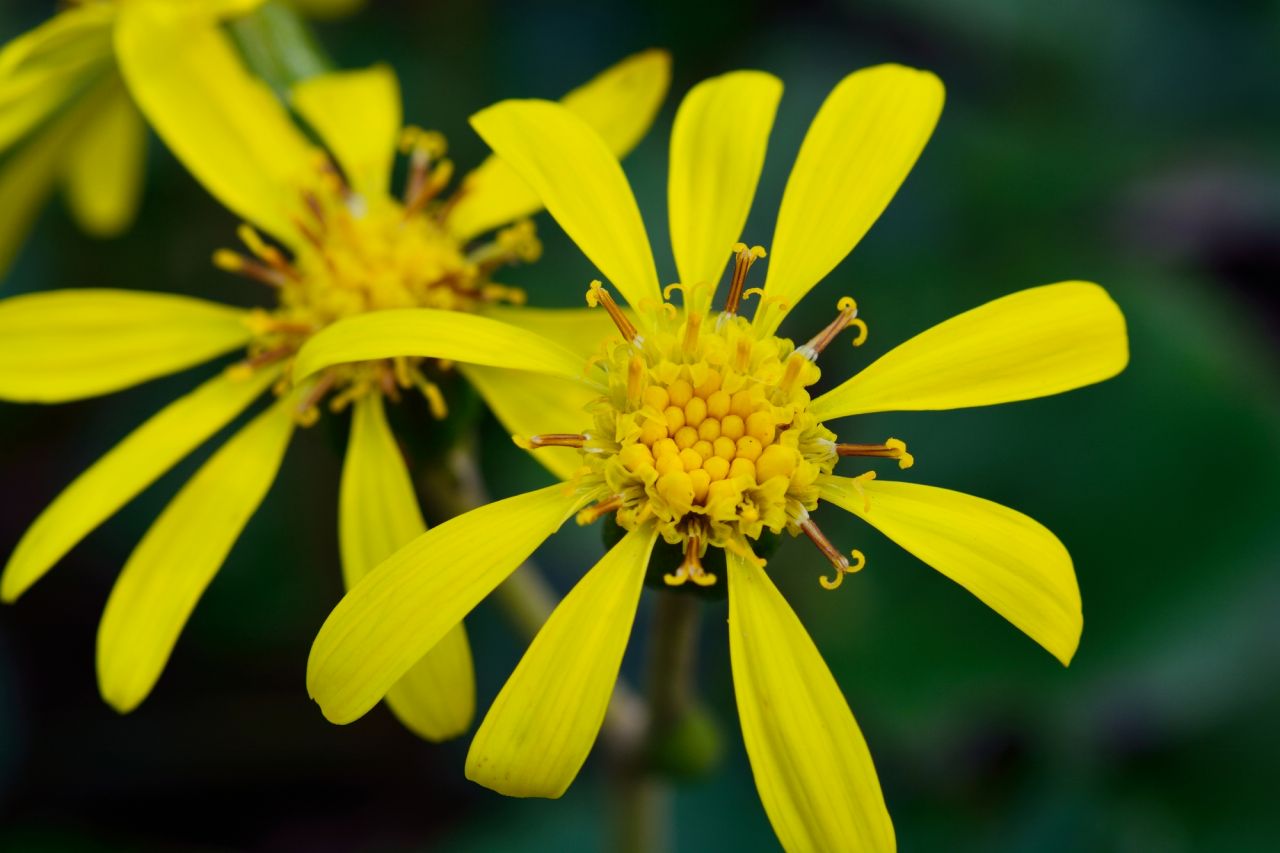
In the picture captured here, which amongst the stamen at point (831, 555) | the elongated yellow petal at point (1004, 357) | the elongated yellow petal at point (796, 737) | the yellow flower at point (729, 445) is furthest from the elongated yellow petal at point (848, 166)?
the elongated yellow petal at point (796, 737)

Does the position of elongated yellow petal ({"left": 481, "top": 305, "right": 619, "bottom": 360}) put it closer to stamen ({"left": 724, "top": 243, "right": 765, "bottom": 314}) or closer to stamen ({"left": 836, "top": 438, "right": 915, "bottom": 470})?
stamen ({"left": 724, "top": 243, "right": 765, "bottom": 314})

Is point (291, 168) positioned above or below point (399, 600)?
above

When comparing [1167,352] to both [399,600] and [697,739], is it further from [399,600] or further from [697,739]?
[399,600]

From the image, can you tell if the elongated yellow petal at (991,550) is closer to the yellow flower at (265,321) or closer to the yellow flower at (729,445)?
the yellow flower at (729,445)

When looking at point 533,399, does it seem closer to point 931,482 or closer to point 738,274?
point 738,274

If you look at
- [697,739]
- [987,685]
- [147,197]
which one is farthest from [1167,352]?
[147,197]

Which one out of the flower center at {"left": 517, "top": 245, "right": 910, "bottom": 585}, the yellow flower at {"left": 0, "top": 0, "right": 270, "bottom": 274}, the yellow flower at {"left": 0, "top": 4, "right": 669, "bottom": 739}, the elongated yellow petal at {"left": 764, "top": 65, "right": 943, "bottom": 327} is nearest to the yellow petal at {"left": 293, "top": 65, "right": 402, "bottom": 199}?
the yellow flower at {"left": 0, "top": 4, "right": 669, "bottom": 739}
